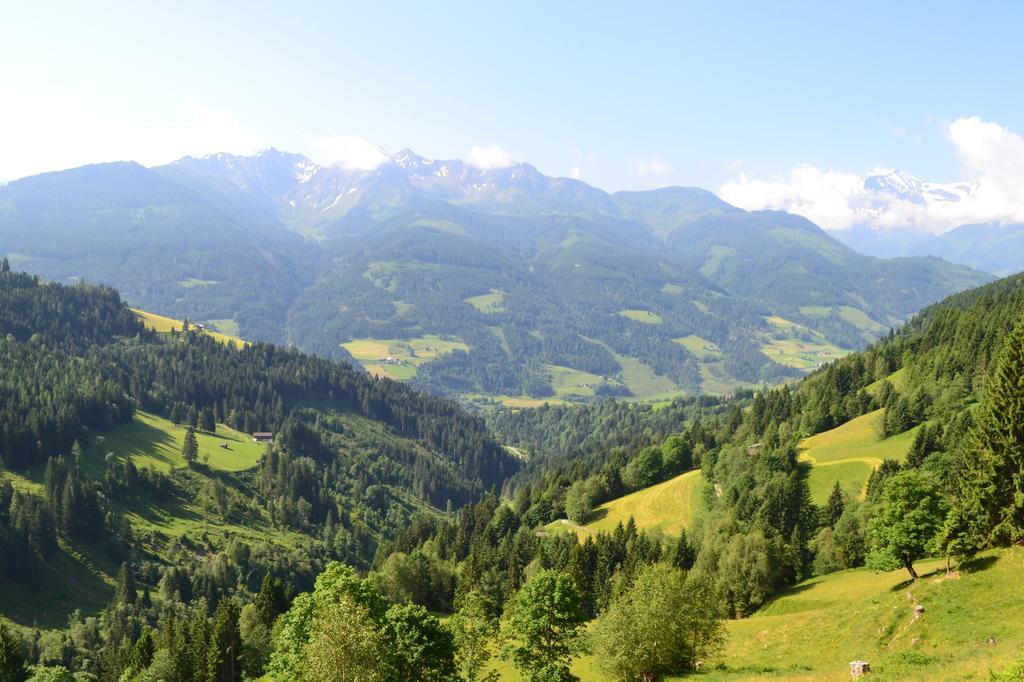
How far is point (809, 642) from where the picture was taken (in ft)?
174

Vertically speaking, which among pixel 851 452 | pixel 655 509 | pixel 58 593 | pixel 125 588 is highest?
pixel 851 452

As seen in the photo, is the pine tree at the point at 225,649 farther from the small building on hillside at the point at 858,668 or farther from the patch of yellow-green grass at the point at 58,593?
the small building on hillside at the point at 858,668

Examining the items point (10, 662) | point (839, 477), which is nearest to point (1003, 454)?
point (839, 477)

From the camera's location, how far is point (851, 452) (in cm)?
12112

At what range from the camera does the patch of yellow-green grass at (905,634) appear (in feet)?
121

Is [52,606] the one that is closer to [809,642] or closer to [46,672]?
[46,672]

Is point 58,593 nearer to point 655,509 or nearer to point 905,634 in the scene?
point 655,509

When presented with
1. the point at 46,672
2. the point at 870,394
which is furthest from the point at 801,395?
the point at 46,672

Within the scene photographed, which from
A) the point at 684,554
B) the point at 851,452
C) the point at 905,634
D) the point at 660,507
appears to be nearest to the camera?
the point at 905,634

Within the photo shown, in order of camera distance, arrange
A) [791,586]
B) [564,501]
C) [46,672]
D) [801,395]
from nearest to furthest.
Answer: [46,672] < [791,586] < [564,501] < [801,395]

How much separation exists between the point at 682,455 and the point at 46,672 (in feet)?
416

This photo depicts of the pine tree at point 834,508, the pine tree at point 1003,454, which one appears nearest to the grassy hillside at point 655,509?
the pine tree at point 834,508

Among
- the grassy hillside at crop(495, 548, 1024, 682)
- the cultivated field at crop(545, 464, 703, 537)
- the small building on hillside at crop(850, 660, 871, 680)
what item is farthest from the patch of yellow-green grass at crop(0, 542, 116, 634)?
the small building on hillside at crop(850, 660, 871, 680)

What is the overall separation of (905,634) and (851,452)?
83775 millimetres
